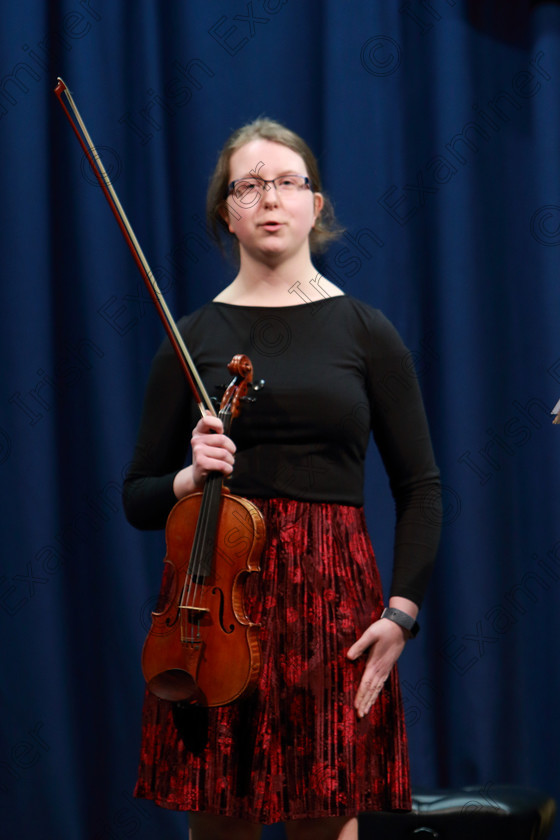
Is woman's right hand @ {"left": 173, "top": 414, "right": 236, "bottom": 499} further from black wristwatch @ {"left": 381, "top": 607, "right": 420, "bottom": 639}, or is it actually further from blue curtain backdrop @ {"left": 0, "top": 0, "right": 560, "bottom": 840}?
blue curtain backdrop @ {"left": 0, "top": 0, "right": 560, "bottom": 840}

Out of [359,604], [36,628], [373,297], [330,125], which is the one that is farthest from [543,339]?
[36,628]

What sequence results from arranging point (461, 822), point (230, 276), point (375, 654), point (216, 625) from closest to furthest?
1. point (216, 625)
2. point (375, 654)
3. point (461, 822)
4. point (230, 276)

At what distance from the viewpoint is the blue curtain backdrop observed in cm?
219

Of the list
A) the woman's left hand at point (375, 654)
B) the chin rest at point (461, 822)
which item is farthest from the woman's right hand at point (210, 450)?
the chin rest at point (461, 822)

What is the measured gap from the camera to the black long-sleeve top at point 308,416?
4.58 feet

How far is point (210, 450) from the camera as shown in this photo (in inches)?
50.1

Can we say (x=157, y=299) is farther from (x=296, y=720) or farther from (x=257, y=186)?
(x=296, y=720)

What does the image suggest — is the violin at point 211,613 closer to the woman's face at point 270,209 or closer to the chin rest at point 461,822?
the woman's face at point 270,209

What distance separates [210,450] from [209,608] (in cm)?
21

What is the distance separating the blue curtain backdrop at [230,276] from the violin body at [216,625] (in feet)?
3.26

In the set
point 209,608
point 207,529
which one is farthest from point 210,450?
point 209,608

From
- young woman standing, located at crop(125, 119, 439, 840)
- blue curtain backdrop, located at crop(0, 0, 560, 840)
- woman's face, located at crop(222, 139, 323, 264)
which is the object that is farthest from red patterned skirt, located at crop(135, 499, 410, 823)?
blue curtain backdrop, located at crop(0, 0, 560, 840)

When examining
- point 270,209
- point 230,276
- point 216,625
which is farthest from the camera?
point 230,276

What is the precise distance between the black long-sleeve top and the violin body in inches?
6.0
